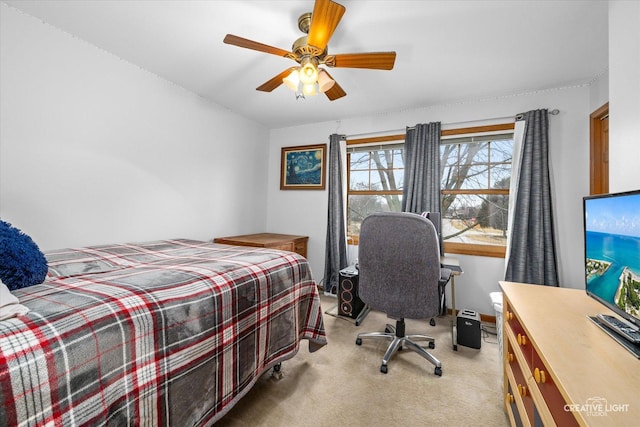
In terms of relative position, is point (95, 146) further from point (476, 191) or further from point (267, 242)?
point (476, 191)

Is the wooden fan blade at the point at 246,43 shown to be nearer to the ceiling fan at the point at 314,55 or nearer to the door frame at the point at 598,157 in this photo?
the ceiling fan at the point at 314,55

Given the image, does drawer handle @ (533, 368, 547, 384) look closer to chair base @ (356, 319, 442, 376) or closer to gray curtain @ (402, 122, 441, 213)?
chair base @ (356, 319, 442, 376)

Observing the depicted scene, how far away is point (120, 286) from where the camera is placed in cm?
100

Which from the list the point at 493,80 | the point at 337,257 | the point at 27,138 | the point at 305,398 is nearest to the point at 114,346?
the point at 305,398

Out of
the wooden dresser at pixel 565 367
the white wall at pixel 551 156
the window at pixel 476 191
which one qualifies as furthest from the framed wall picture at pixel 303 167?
the wooden dresser at pixel 565 367

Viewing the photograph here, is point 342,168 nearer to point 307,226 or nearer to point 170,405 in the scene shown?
point 307,226

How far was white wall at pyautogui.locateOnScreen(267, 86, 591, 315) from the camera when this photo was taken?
7.97ft

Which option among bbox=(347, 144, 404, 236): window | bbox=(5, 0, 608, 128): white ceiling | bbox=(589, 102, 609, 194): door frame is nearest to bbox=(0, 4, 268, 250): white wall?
bbox=(5, 0, 608, 128): white ceiling

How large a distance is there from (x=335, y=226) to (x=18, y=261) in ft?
9.23

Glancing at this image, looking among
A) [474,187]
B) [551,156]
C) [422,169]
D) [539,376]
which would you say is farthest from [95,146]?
[551,156]

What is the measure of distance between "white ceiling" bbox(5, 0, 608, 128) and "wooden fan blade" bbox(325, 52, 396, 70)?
251 mm

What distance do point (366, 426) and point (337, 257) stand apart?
7.01 feet

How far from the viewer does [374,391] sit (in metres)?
1.61

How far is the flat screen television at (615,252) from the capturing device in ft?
2.77
